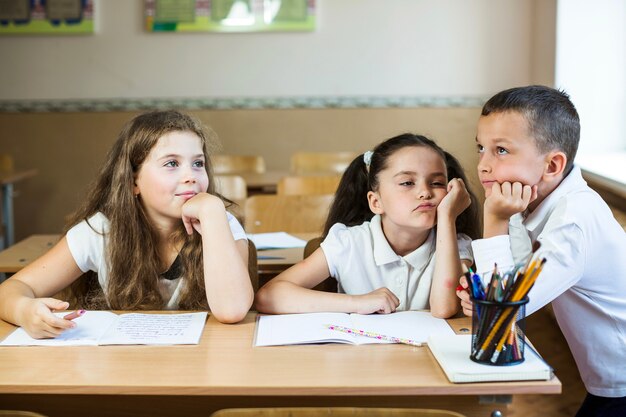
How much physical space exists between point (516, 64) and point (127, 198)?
4.08 m

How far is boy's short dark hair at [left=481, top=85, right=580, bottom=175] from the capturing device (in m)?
1.78

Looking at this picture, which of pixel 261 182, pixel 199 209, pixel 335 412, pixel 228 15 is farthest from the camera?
pixel 228 15

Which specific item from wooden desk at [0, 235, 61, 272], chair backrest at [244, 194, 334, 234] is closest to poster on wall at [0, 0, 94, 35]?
wooden desk at [0, 235, 61, 272]

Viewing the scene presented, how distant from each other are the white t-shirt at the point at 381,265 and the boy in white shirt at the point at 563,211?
25cm

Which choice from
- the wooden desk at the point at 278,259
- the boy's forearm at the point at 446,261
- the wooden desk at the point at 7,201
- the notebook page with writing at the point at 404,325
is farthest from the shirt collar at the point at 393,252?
the wooden desk at the point at 7,201

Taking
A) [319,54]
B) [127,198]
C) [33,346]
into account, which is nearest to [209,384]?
[33,346]

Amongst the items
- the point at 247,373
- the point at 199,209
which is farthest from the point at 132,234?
the point at 247,373

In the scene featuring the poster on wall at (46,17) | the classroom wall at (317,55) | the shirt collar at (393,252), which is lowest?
the shirt collar at (393,252)

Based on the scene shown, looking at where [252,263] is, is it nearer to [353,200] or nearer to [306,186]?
[353,200]

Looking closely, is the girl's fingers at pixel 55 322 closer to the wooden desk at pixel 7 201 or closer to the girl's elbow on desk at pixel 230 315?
the girl's elbow on desk at pixel 230 315

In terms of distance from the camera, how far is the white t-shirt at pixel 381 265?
2031mm

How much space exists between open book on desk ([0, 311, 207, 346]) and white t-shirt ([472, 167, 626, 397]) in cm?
60

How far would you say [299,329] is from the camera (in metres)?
1.65

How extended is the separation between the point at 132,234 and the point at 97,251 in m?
0.10
